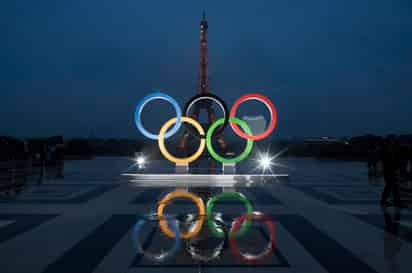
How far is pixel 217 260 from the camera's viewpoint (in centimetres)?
571

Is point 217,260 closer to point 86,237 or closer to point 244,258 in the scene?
point 244,258

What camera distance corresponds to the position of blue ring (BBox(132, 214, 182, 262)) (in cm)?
587

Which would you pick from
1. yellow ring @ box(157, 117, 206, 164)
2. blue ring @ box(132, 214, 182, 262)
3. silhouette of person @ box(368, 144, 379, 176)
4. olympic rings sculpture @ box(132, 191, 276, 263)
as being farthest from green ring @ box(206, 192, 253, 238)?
silhouette of person @ box(368, 144, 379, 176)

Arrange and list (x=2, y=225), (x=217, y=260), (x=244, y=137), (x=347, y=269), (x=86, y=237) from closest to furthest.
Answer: (x=347, y=269), (x=217, y=260), (x=86, y=237), (x=2, y=225), (x=244, y=137)

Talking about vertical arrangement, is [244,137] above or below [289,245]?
above

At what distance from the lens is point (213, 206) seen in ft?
33.9

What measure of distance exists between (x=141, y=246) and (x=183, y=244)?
A: 0.81 metres

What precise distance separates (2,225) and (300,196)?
31.6 feet

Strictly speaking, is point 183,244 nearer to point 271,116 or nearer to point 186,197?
point 186,197

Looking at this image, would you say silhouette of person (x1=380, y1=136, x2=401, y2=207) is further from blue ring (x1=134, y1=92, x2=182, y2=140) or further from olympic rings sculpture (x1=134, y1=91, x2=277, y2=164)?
blue ring (x1=134, y1=92, x2=182, y2=140)

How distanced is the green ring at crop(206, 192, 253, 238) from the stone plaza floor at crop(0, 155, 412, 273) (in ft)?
0.82

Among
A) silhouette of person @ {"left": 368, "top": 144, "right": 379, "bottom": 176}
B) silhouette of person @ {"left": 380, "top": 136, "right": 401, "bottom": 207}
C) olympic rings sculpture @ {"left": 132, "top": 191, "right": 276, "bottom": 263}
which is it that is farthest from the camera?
silhouette of person @ {"left": 368, "top": 144, "right": 379, "bottom": 176}

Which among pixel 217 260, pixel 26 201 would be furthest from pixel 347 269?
pixel 26 201

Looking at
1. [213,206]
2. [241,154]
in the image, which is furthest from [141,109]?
[213,206]
